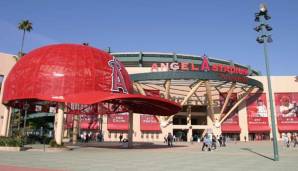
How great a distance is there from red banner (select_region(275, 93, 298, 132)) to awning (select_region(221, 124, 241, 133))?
30.6ft

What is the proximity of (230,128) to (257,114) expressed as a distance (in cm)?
748

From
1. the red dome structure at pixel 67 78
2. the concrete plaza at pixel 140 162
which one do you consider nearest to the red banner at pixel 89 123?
the red dome structure at pixel 67 78

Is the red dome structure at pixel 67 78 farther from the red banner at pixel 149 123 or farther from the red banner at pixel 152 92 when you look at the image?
the red banner at pixel 152 92

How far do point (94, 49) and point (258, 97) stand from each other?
4976 centimetres

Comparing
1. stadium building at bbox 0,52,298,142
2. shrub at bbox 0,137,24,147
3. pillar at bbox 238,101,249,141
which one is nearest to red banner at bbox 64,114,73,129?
stadium building at bbox 0,52,298,142

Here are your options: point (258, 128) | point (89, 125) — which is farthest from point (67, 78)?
point (258, 128)

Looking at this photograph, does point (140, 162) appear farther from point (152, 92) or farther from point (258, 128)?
point (258, 128)

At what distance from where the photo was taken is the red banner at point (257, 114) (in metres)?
68.6

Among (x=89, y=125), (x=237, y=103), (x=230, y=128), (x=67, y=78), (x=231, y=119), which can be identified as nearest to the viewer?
(x=67, y=78)

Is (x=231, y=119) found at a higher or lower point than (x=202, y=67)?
lower

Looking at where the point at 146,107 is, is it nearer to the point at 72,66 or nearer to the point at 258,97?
the point at 72,66

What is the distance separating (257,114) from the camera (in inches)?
2739

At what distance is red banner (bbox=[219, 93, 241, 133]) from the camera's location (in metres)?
67.9

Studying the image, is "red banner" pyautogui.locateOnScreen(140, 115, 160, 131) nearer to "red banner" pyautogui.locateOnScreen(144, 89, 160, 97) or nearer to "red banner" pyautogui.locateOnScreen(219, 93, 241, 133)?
"red banner" pyautogui.locateOnScreen(144, 89, 160, 97)
